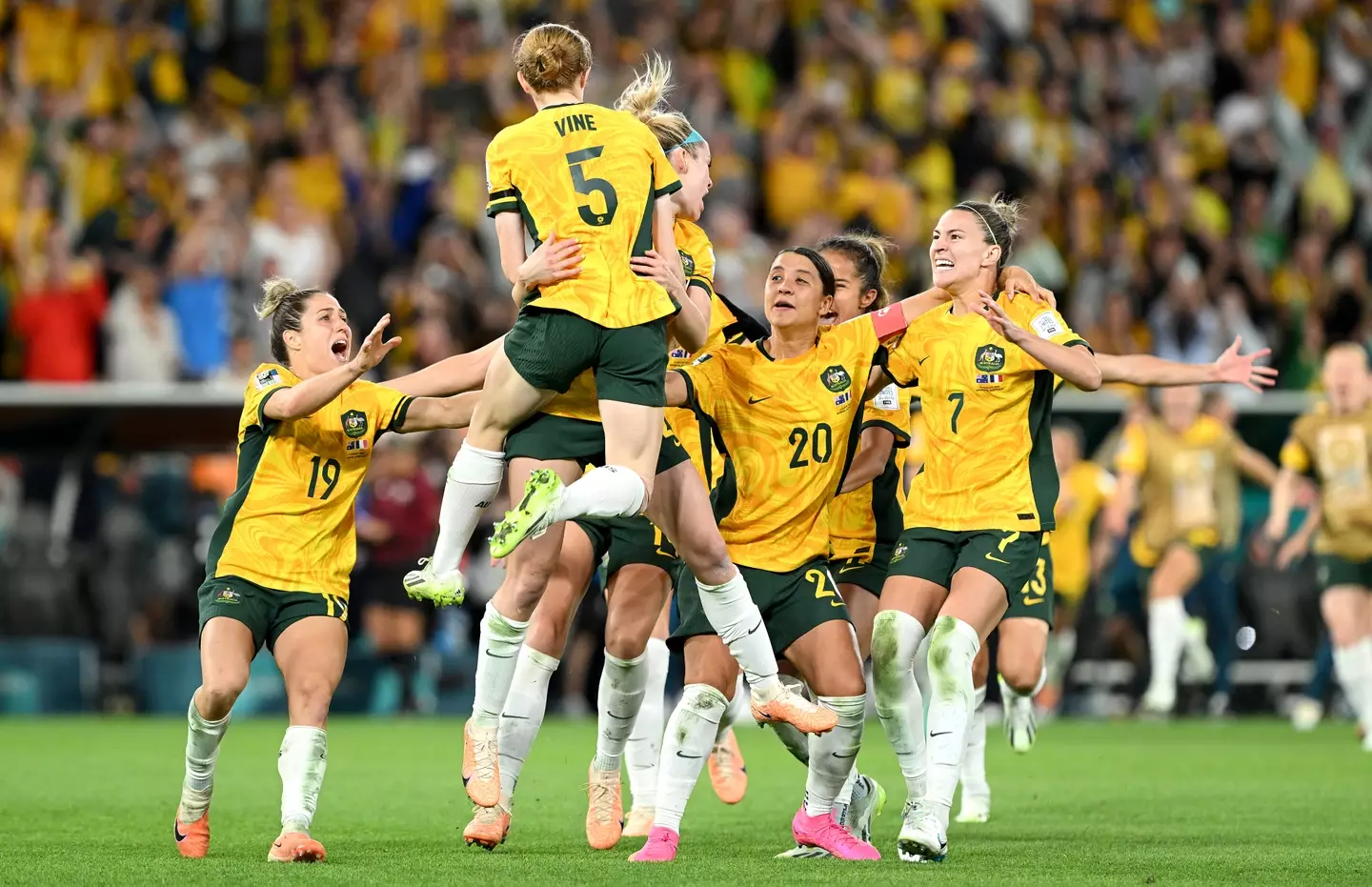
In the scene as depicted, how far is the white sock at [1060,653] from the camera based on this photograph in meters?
16.5

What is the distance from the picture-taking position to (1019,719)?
31.1 ft

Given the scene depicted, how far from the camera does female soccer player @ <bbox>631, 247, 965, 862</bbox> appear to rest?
714 centimetres

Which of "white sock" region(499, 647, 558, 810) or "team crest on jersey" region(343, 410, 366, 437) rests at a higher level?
"team crest on jersey" region(343, 410, 366, 437)

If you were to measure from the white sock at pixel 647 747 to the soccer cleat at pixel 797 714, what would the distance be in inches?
58.3

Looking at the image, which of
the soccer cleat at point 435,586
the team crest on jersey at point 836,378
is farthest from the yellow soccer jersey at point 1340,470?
the soccer cleat at point 435,586

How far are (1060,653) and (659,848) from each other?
10.3 m

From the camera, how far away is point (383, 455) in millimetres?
15844

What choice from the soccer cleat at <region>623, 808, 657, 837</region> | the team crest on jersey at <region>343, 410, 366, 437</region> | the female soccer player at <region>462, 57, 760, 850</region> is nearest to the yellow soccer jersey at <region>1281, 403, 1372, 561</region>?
the female soccer player at <region>462, 57, 760, 850</region>

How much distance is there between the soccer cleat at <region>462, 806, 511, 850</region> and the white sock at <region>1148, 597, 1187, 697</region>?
922cm

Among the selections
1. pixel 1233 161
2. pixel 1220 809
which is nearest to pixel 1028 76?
pixel 1233 161

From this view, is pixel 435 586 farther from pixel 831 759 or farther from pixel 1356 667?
pixel 1356 667

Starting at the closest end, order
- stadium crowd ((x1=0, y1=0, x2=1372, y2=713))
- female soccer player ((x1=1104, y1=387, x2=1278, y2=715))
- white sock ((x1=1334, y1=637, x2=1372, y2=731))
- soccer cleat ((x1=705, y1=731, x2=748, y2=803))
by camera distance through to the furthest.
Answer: soccer cleat ((x1=705, y1=731, x2=748, y2=803)), white sock ((x1=1334, y1=637, x2=1372, y2=731)), female soccer player ((x1=1104, y1=387, x2=1278, y2=715)), stadium crowd ((x1=0, y1=0, x2=1372, y2=713))

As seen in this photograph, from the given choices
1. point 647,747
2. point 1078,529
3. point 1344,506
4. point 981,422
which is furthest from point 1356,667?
point 981,422

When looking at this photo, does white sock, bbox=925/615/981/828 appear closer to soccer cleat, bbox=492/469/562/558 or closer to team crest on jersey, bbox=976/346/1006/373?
team crest on jersey, bbox=976/346/1006/373
